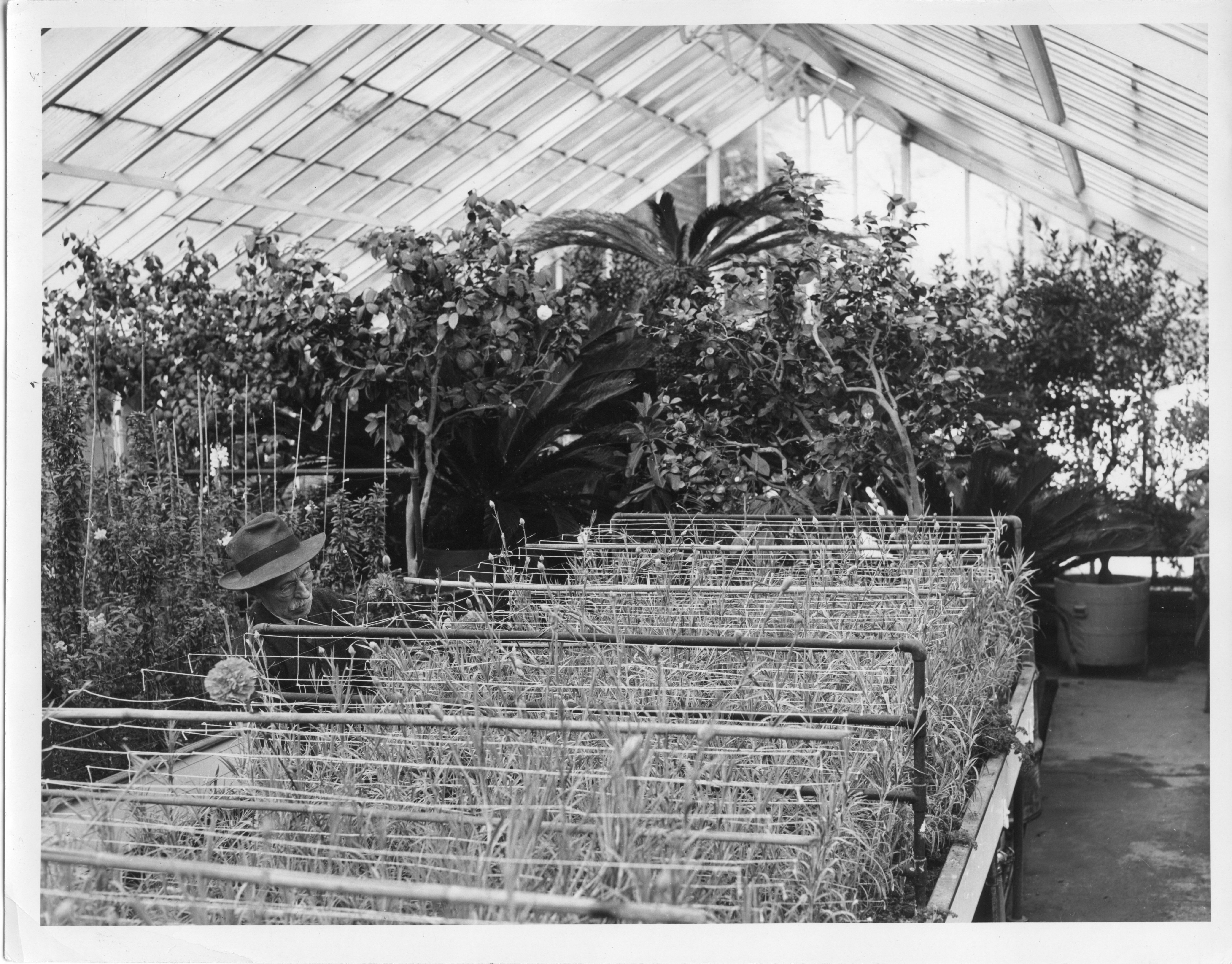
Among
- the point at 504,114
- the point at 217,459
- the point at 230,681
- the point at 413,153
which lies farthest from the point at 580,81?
the point at 230,681

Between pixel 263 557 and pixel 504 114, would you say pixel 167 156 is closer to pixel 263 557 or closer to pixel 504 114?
pixel 504 114

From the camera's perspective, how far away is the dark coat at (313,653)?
3.29 m

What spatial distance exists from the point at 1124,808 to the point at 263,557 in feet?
13.0

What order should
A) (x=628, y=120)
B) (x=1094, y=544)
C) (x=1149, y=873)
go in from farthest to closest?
1. (x=628, y=120)
2. (x=1094, y=544)
3. (x=1149, y=873)

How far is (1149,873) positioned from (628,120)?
8.67 m

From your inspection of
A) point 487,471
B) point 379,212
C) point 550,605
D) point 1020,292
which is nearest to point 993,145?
point 1020,292

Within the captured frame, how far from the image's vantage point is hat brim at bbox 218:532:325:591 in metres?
3.51

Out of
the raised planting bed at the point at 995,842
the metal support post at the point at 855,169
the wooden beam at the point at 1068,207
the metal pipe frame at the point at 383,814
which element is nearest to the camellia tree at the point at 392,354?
the raised planting bed at the point at 995,842

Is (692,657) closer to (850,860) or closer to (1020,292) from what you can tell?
(850,860)

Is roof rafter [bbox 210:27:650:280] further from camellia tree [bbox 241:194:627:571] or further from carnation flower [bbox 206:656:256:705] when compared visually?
carnation flower [bbox 206:656:256:705]

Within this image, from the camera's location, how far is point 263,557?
3582 millimetres

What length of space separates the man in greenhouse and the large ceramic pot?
527cm

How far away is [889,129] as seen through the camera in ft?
45.3

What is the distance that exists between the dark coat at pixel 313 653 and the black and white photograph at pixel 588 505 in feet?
0.09
